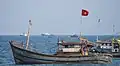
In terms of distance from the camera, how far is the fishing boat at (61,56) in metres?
55.6

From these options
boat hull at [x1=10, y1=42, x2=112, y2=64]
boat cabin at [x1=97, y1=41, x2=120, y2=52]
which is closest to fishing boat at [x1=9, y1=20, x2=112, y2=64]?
boat hull at [x1=10, y1=42, x2=112, y2=64]

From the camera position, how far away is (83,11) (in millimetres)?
60062

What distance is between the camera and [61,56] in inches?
2211

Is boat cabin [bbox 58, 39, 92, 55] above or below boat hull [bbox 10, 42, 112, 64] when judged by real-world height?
above

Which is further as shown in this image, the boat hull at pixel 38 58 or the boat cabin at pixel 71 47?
the boat cabin at pixel 71 47

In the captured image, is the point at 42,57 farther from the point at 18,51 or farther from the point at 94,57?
the point at 94,57

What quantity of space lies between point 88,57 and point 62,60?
14.4 feet

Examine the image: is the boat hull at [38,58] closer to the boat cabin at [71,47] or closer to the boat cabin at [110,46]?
the boat cabin at [71,47]

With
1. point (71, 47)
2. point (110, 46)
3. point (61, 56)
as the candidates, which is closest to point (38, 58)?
point (61, 56)

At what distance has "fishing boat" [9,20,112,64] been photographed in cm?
5562

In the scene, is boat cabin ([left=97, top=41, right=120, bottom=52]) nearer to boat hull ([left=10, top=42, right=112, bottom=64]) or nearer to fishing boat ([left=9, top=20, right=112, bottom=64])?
fishing boat ([left=9, top=20, right=112, bottom=64])

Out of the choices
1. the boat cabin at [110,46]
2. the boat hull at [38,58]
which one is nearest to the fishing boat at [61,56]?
the boat hull at [38,58]

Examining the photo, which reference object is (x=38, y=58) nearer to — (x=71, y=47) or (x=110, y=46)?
(x=71, y=47)

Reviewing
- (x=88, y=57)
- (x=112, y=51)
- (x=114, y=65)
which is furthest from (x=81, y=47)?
(x=112, y=51)
